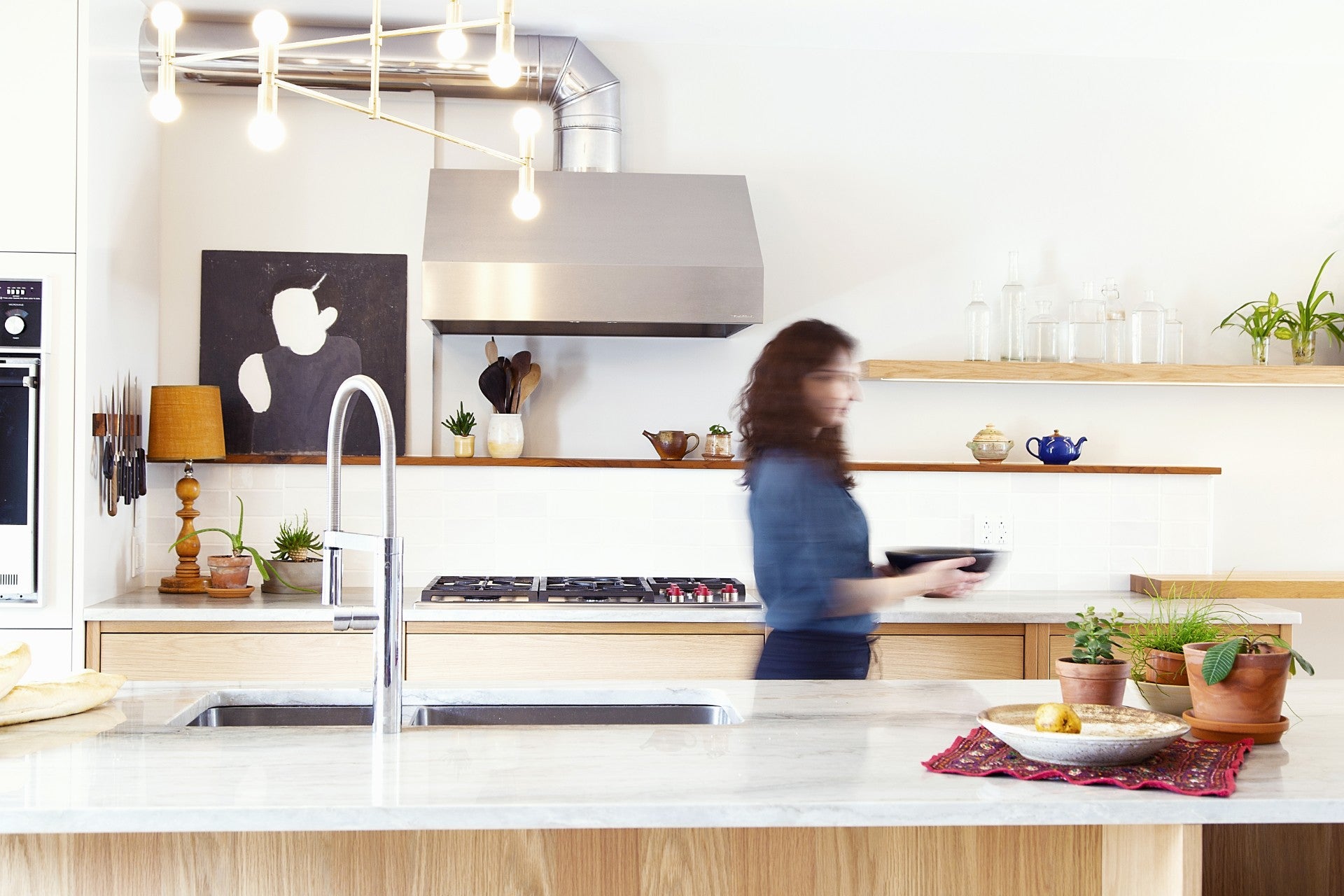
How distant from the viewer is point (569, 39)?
3.63m

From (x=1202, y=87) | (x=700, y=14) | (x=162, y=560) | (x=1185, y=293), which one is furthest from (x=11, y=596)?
(x=1202, y=87)

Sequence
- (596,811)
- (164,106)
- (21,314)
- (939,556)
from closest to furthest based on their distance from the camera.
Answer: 1. (596,811)
2. (164,106)
3. (939,556)
4. (21,314)

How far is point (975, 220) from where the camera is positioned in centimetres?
391

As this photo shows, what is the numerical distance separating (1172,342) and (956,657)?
1.47 m

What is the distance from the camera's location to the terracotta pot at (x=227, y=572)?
129 inches

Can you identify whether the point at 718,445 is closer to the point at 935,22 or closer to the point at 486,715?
the point at 935,22

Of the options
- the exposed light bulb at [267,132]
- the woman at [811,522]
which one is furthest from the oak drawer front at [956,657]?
the exposed light bulb at [267,132]

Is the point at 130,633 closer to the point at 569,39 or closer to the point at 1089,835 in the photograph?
the point at 569,39

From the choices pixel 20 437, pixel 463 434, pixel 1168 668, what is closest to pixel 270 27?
pixel 1168 668

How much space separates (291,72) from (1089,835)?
3216 millimetres

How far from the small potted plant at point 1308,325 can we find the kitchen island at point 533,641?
44.2 inches

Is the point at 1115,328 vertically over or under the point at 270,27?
under

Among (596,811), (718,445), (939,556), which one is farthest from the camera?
(718,445)

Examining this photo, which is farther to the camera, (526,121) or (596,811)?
(526,121)
